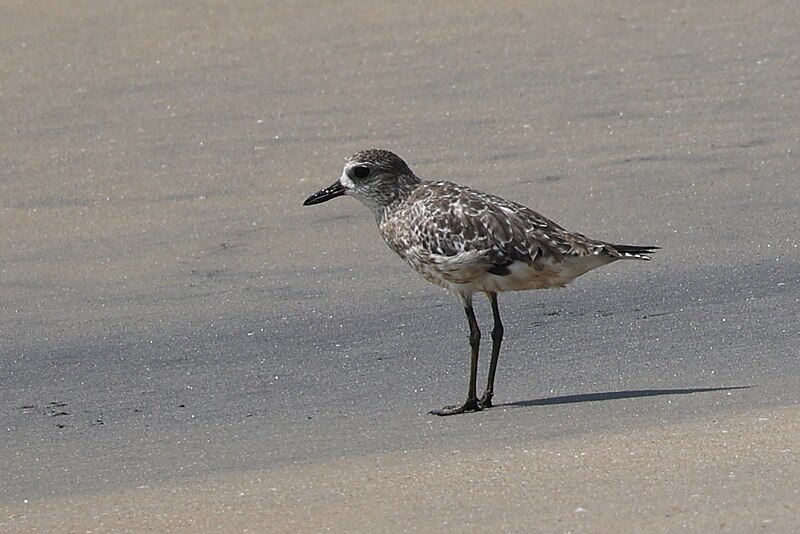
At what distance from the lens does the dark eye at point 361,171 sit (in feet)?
25.0

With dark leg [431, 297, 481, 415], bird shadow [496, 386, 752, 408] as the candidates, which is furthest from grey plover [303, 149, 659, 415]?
bird shadow [496, 386, 752, 408]

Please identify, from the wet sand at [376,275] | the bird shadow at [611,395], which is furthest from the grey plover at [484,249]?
the wet sand at [376,275]

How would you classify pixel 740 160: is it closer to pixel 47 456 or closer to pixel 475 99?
pixel 475 99

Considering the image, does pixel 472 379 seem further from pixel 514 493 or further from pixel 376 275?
pixel 376 275

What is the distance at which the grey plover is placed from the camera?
7.10 meters

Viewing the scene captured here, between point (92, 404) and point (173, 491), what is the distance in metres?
1.54

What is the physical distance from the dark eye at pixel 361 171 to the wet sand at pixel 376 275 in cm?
85

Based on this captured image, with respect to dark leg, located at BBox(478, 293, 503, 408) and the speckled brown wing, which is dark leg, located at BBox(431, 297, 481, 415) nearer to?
dark leg, located at BBox(478, 293, 503, 408)

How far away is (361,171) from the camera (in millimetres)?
7633

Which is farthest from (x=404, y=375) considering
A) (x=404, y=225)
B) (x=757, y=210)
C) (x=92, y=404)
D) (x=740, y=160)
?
(x=740, y=160)

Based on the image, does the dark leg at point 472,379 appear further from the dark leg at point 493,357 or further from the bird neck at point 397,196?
the bird neck at point 397,196

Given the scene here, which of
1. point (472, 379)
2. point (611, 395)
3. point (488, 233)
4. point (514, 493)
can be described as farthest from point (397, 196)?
point (514, 493)

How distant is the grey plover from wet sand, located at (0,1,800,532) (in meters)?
0.45

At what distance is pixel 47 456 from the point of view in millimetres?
6652
